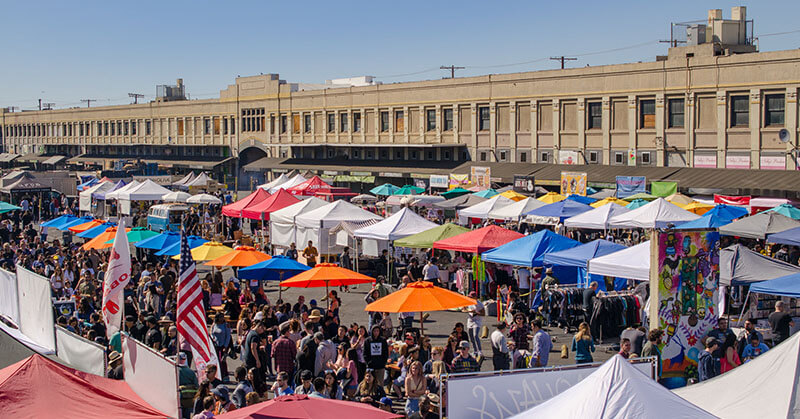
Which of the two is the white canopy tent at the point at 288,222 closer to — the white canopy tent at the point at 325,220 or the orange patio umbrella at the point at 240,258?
the white canopy tent at the point at 325,220

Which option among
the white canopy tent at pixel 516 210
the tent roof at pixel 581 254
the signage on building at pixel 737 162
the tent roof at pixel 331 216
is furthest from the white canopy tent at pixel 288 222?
the signage on building at pixel 737 162

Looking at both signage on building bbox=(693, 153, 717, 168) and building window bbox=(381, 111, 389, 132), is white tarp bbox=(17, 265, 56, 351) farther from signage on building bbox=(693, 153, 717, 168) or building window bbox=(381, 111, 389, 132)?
building window bbox=(381, 111, 389, 132)

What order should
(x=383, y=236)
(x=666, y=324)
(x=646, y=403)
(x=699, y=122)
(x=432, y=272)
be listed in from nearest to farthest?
(x=646, y=403)
(x=666, y=324)
(x=432, y=272)
(x=383, y=236)
(x=699, y=122)

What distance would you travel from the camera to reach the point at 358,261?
27812 millimetres

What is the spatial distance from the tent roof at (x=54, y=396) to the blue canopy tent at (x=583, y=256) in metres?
12.5

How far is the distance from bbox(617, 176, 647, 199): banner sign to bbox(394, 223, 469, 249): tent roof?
605 inches

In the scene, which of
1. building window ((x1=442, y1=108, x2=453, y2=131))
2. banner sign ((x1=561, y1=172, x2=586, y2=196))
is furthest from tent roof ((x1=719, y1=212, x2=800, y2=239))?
building window ((x1=442, y1=108, x2=453, y2=131))

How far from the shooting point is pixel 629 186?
3809 centimetres

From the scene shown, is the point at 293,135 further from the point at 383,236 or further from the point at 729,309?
the point at 729,309

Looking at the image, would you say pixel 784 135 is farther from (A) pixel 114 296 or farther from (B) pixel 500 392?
(B) pixel 500 392

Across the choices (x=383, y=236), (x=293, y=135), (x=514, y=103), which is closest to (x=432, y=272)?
(x=383, y=236)

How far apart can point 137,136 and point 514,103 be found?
176ft

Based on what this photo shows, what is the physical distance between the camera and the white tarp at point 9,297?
15.0 metres

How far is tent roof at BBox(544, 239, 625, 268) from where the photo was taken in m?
20.2
